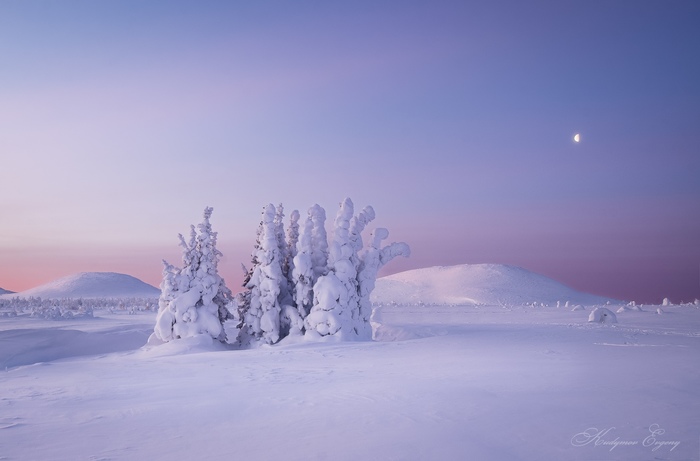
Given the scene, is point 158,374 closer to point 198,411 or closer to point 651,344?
point 198,411

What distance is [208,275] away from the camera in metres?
21.6

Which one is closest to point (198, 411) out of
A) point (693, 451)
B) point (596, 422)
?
point (596, 422)

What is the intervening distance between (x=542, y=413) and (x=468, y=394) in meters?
1.75

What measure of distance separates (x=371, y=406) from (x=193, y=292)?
14.5 m

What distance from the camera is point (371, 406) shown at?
8.54 m

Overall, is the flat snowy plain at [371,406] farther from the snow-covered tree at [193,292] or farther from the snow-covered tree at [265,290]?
the snow-covered tree at [265,290]

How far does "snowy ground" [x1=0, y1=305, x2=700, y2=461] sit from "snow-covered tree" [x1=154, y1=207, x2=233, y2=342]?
4638 millimetres

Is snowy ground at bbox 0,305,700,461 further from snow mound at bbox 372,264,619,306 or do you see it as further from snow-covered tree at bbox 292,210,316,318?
snow mound at bbox 372,264,619,306

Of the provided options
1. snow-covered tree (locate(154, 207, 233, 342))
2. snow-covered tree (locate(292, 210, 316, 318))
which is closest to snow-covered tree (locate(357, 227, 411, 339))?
snow-covered tree (locate(292, 210, 316, 318))

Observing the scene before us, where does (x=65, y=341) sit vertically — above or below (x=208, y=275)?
below

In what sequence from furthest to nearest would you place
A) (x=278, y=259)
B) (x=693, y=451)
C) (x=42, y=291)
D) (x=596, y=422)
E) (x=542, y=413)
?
(x=42, y=291)
(x=278, y=259)
(x=542, y=413)
(x=596, y=422)
(x=693, y=451)

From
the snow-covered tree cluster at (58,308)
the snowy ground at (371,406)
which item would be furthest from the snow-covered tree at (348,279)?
the snow-covered tree cluster at (58,308)

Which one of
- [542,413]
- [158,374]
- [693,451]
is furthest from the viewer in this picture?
[158,374]

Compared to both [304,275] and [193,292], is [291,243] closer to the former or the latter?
[304,275]
